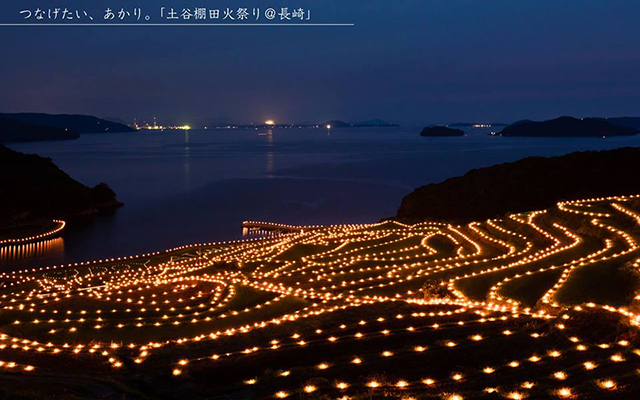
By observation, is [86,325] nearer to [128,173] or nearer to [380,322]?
[380,322]

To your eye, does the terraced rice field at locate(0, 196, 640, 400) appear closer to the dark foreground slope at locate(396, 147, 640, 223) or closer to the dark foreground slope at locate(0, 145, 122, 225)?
the dark foreground slope at locate(396, 147, 640, 223)

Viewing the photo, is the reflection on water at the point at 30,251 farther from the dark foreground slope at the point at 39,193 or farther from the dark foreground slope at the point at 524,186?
the dark foreground slope at the point at 524,186

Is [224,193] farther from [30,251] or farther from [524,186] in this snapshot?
[524,186]

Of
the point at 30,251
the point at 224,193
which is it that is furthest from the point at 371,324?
the point at 224,193

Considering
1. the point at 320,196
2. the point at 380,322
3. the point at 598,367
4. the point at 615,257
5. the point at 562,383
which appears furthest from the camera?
the point at 320,196

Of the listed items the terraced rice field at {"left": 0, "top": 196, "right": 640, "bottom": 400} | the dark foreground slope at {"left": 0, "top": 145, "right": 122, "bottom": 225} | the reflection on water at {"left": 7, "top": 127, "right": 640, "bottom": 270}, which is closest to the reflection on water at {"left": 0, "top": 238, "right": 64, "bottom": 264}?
the reflection on water at {"left": 7, "top": 127, "right": 640, "bottom": 270}

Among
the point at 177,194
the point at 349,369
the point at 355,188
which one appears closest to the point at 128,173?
the point at 177,194
